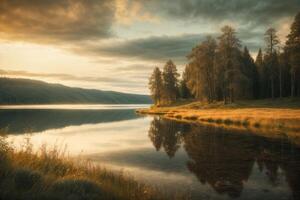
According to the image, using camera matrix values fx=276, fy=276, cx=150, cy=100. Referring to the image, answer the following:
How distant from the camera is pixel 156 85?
10025 cm

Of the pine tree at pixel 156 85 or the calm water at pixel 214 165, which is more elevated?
the pine tree at pixel 156 85

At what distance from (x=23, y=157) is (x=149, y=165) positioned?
6775mm

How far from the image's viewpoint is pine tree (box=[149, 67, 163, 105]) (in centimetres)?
9981

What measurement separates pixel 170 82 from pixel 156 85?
6.55 m

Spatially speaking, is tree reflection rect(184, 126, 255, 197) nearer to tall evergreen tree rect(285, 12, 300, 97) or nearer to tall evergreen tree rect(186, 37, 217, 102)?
tall evergreen tree rect(285, 12, 300, 97)

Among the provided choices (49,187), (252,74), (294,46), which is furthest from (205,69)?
(49,187)

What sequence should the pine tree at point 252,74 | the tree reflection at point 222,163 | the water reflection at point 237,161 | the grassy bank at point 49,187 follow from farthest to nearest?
the pine tree at point 252,74, the water reflection at point 237,161, the tree reflection at point 222,163, the grassy bank at point 49,187

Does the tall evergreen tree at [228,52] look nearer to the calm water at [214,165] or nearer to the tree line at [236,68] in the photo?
the tree line at [236,68]

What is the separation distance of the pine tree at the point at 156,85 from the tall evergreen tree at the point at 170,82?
8.67 ft

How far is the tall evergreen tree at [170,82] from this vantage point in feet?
312

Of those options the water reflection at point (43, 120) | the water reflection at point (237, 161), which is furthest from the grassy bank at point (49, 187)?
the water reflection at point (43, 120)

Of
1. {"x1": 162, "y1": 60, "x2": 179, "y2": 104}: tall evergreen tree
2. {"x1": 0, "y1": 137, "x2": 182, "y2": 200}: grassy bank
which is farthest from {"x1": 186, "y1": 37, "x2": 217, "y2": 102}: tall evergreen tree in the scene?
{"x1": 0, "y1": 137, "x2": 182, "y2": 200}: grassy bank

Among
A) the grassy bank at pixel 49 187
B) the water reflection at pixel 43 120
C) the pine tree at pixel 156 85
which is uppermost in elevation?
the pine tree at pixel 156 85

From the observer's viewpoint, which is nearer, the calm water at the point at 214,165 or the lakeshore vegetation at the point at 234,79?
the calm water at the point at 214,165
